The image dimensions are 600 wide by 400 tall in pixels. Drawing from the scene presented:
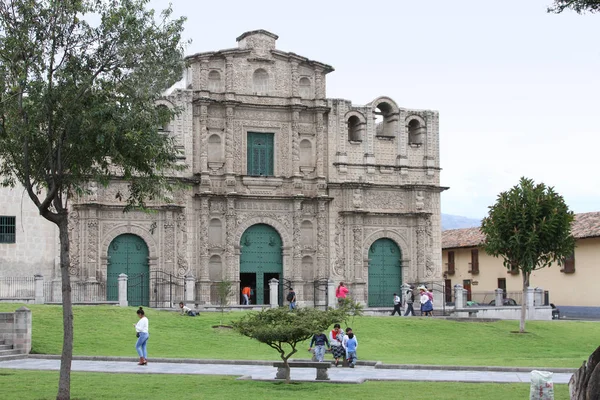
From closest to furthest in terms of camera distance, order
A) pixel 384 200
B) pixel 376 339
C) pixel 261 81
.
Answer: pixel 376 339 → pixel 261 81 → pixel 384 200

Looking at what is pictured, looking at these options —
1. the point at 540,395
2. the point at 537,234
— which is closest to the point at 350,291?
the point at 537,234

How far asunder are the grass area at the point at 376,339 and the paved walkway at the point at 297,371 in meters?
1.68

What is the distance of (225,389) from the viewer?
1816 cm

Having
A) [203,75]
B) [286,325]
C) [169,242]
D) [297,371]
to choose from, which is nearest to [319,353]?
[297,371]

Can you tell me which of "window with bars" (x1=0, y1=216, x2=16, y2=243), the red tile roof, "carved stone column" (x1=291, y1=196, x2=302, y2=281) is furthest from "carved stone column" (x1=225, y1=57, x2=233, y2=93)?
the red tile roof

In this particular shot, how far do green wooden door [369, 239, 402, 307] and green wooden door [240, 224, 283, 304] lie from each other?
15.0 feet

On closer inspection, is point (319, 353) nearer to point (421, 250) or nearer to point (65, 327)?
point (65, 327)

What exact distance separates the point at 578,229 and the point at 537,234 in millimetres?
17077

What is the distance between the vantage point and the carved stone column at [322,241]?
42688 millimetres

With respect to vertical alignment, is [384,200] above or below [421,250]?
above

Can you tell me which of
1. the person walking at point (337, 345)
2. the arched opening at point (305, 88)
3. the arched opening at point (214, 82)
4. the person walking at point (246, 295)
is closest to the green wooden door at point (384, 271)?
the person walking at point (246, 295)

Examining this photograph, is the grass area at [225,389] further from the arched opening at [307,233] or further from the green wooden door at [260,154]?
the green wooden door at [260,154]

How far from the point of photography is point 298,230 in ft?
140

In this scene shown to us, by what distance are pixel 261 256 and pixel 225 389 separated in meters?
24.5
